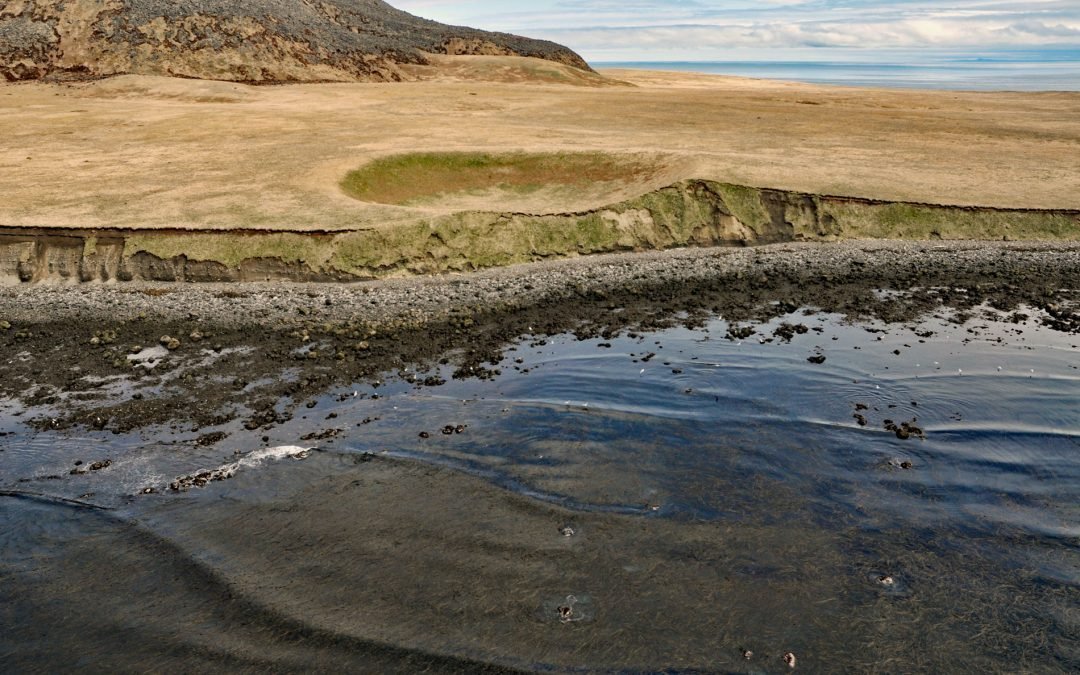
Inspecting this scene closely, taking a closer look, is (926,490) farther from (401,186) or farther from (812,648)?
(401,186)

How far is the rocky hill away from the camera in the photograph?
211 ft

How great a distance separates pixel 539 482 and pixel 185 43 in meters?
65.8

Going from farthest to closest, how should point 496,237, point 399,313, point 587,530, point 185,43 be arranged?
1. point 185,43
2. point 496,237
3. point 399,313
4. point 587,530

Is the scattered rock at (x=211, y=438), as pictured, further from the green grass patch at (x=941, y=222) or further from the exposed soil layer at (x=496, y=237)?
the green grass patch at (x=941, y=222)

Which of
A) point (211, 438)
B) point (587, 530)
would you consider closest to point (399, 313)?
point (211, 438)

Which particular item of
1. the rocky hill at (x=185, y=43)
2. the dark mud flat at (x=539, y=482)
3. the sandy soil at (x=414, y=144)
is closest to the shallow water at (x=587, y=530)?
the dark mud flat at (x=539, y=482)

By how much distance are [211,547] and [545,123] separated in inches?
1518

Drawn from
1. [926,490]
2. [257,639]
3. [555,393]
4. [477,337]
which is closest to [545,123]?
[477,337]

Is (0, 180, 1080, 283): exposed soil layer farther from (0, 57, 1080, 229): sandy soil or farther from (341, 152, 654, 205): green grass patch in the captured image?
(341, 152, 654, 205): green grass patch

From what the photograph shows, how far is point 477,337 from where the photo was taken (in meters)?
21.1

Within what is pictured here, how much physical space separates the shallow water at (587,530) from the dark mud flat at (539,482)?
5 cm

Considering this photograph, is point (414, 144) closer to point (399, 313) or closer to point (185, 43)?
point (399, 313)

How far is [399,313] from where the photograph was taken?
2277cm

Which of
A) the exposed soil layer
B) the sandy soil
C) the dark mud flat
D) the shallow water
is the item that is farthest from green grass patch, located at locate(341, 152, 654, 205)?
the shallow water
